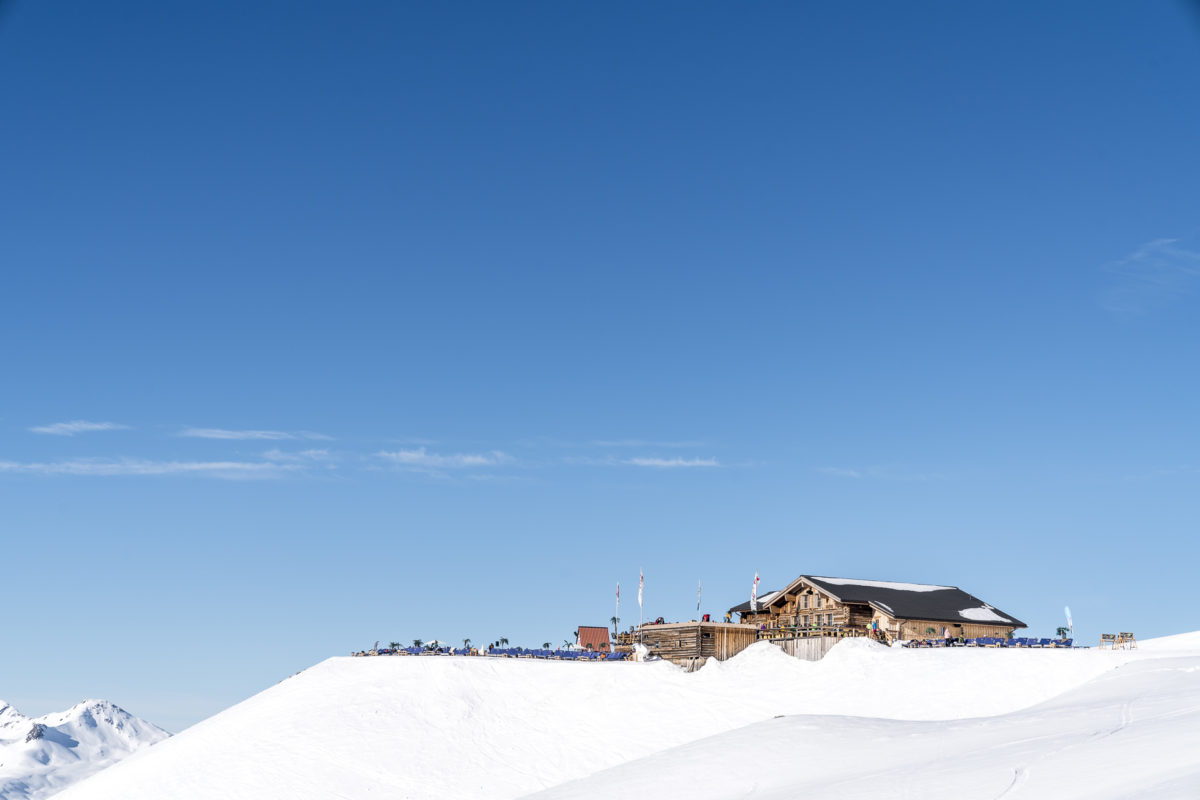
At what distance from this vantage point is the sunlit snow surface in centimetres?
3969

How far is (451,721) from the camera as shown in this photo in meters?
59.3

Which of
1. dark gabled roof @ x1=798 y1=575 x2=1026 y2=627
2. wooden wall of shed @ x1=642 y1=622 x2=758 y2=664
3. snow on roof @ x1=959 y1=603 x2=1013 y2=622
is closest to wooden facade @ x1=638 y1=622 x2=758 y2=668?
wooden wall of shed @ x1=642 y1=622 x2=758 y2=664

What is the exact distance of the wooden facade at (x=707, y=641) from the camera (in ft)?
232

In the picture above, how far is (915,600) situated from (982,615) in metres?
4.42

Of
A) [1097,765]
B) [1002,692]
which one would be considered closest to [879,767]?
[1097,765]

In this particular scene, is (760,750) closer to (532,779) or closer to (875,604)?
(532,779)

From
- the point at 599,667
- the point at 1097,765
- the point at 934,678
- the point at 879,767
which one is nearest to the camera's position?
the point at 1097,765

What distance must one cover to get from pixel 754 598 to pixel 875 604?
31.9ft

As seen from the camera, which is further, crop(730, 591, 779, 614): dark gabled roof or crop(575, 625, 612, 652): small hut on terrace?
crop(575, 625, 612, 652): small hut on terrace

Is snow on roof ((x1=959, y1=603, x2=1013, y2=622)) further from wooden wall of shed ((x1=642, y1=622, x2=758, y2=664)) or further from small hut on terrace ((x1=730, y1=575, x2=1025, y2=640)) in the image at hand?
wooden wall of shed ((x1=642, y1=622, x2=758, y2=664))

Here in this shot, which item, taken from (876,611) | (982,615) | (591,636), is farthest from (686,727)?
(591,636)

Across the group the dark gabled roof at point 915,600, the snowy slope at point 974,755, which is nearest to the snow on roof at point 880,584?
the dark gabled roof at point 915,600

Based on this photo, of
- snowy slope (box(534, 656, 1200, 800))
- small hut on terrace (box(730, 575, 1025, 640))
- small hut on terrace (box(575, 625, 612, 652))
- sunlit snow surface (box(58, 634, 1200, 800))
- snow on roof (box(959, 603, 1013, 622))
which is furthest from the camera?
small hut on terrace (box(575, 625, 612, 652))

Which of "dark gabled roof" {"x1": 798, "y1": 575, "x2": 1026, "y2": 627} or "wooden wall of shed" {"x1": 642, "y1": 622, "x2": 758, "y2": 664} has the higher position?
"dark gabled roof" {"x1": 798, "y1": 575, "x2": 1026, "y2": 627}
